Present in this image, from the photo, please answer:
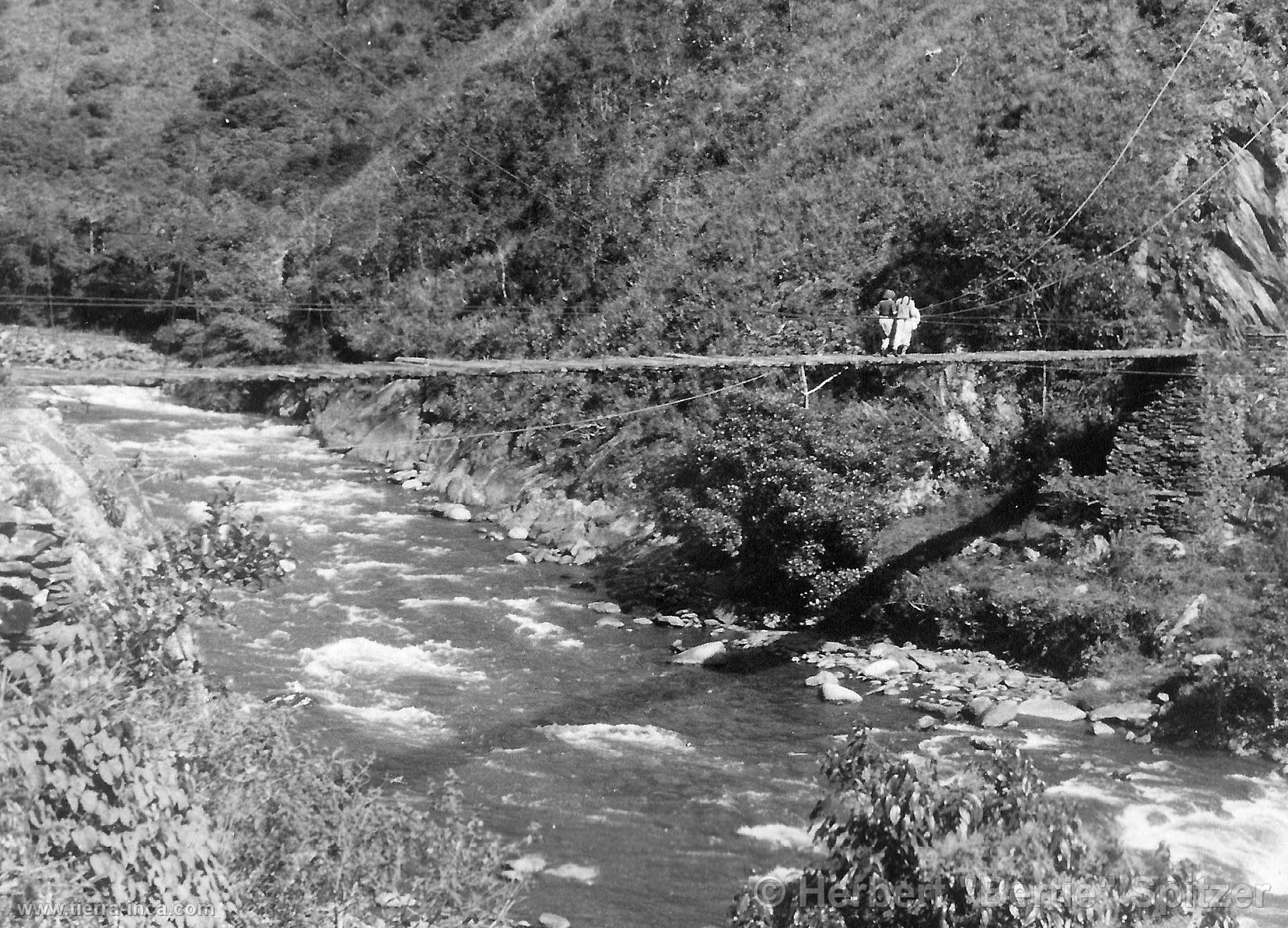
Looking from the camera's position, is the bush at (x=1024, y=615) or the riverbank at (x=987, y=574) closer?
the riverbank at (x=987, y=574)

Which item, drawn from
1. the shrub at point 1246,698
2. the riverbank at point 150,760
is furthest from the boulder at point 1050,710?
the riverbank at point 150,760

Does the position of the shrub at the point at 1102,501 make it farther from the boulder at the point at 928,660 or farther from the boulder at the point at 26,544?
the boulder at the point at 26,544

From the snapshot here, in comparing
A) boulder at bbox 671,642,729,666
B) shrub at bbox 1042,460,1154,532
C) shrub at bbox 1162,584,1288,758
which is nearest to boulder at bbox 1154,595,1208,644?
shrub at bbox 1162,584,1288,758

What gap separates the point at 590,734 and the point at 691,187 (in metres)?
15.0

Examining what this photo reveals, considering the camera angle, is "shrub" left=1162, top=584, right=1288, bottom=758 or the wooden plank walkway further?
"shrub" left=1162, top=584, right=1288, bottom=758

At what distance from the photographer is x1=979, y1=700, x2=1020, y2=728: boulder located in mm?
11312

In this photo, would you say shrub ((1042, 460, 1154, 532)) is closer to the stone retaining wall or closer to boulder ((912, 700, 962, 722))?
the stone retaining wall

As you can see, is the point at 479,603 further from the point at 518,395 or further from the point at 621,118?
the point at 621,118

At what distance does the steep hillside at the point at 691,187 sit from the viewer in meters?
16.5

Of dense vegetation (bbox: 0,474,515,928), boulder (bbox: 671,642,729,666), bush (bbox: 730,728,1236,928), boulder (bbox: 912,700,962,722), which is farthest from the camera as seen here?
boulder (bbox: 671,642,729,666)

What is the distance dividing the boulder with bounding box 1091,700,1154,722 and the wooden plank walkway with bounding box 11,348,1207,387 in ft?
11.2

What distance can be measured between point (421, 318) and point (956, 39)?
11.0 metres

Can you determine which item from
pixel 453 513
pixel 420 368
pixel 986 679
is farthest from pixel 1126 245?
pixel 420 368

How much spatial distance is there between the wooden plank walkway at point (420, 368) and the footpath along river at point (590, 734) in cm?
52
